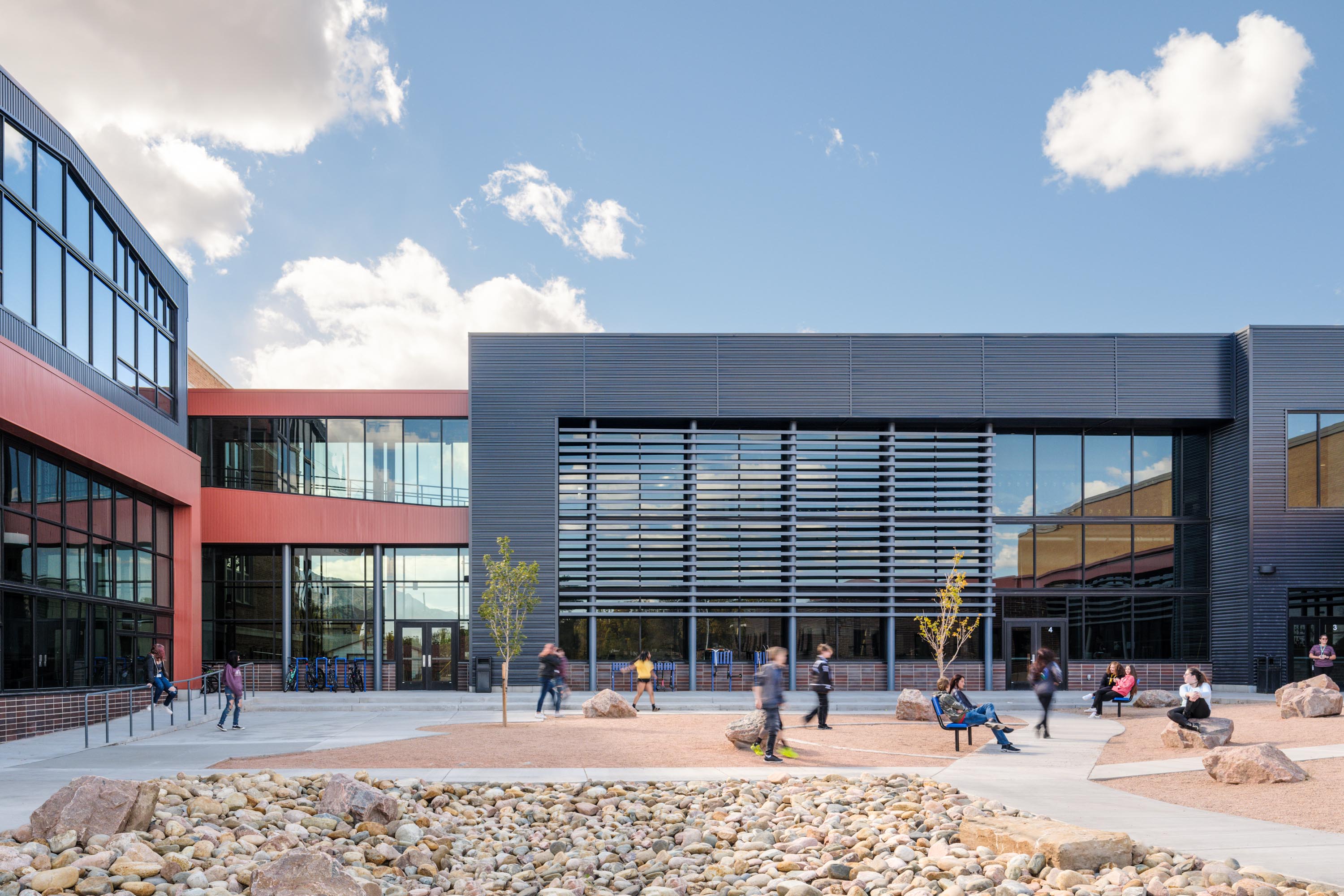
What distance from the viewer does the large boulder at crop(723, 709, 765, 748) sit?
14562mm

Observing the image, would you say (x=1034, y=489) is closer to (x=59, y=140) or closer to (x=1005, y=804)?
(x=1005, y=804)

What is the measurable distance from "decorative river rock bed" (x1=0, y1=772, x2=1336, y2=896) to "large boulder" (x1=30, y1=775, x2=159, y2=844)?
0.05ft

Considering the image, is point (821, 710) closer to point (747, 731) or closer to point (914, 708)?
point (914, 708)

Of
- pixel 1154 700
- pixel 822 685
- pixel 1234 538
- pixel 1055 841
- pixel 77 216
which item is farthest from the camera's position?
pixel 1234 538

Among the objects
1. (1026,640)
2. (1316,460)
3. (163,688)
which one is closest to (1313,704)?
(1026,640)

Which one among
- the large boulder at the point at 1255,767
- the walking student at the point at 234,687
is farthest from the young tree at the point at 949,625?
the walking student at the point at 234,687

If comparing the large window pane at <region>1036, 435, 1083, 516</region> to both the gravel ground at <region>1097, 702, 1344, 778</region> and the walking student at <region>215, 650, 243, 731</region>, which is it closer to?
the gravel ground at <region>1097, 702, 1344, 778</region>

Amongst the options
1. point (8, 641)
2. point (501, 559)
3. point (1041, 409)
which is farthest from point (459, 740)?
point (1041, 409)

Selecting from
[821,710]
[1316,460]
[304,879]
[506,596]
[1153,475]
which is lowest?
[821,710]

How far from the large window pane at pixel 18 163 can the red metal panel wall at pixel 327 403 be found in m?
10.3

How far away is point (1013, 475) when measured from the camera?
1108 inches

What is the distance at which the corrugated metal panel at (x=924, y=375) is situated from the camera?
27.2m

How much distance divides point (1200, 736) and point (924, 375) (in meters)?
14.5

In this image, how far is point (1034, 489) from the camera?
2809cm
